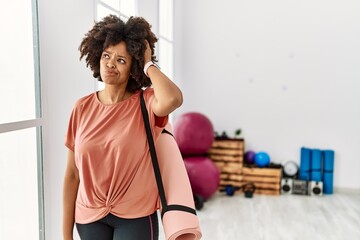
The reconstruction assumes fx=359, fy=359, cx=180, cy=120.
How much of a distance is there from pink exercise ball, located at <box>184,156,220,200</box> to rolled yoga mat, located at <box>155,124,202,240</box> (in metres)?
2.39

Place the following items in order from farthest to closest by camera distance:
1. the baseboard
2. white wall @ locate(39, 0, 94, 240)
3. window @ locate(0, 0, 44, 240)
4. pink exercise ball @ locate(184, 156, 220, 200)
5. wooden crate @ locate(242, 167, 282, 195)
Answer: the baseboard, wooden crate @ locate(242, 167, 282, 195), pink exercise ball @ locate(184, 156, 220, 200), white wall @ locate(39, 0, 94, 240), window @ locate(0, 0, 44, 240)

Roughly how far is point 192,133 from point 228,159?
702mm

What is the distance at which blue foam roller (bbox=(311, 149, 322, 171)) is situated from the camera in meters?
4.04

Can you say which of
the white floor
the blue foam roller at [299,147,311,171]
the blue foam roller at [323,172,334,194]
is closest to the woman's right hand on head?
the white floor

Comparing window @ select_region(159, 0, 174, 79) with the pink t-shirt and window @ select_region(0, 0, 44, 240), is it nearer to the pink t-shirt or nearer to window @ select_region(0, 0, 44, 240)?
window @ select_region(0, 0, 44, 240)

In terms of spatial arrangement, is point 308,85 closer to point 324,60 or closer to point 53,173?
point 324,60

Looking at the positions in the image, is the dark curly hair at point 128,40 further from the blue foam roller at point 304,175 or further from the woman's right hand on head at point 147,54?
the blue foam roller at point 304,175

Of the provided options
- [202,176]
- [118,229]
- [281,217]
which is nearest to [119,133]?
[118,229]

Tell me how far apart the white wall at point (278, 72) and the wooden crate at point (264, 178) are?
0.33 meters

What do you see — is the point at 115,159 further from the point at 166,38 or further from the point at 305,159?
the point at 305,159

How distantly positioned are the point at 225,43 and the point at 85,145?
3.48 meters

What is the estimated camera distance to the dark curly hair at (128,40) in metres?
1.06


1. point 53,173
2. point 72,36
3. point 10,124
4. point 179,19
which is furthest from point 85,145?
point 179,19

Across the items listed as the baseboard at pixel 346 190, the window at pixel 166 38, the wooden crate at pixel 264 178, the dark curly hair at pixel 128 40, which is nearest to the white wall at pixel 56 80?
the dark curly hair at pixel 128 40
